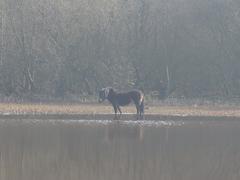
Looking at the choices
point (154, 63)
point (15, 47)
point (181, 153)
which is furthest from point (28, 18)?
point (181, 153)

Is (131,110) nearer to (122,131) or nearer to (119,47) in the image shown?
(122,131)

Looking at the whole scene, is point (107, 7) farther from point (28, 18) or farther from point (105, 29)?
point (28, 18)

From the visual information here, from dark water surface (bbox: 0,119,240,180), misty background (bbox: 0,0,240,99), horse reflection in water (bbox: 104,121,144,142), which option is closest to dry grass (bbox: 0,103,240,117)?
dark water surface (bbox: 0,119,240,180)

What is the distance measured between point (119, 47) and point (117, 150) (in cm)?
2312

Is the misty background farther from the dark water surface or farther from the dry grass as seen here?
the dark water surface

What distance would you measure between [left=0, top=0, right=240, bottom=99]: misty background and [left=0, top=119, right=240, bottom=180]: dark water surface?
15.6 metres

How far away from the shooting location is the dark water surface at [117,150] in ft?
40.1

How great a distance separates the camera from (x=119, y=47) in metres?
38.2

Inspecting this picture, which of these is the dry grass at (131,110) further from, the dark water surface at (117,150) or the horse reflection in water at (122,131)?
the horse reflection in water at (122,131)

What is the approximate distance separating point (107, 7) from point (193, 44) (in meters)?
5.66

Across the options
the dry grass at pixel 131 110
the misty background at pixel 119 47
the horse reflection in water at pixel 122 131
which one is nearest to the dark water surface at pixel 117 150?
the horse reflection in water at pixel 122 131

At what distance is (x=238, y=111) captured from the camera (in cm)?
2819

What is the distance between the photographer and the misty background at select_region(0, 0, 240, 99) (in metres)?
37.2

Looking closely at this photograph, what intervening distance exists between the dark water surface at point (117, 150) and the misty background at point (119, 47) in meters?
15.6
